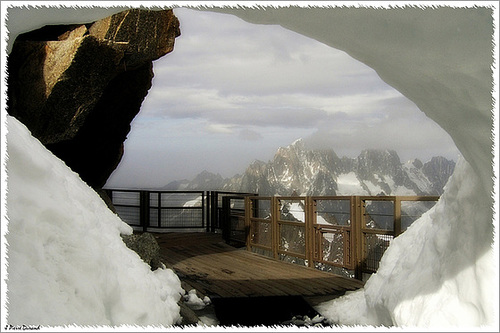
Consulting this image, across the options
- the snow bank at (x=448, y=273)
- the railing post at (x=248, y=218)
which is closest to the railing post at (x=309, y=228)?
the railing post at (x=248, y=218)

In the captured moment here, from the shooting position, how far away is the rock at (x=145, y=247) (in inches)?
175

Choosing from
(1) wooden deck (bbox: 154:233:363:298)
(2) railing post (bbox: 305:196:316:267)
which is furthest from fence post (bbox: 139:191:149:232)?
(2) railing post (bbox: 305:196:316:267)

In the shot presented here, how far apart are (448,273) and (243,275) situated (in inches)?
164

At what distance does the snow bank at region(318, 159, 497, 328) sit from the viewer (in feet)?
9.36

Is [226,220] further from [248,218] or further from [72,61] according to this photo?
→ [72,61]

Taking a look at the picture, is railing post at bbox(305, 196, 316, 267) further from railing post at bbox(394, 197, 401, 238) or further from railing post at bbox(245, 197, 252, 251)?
railing post at bbox(245, 197, 252, 251)

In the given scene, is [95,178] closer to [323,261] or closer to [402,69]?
[323,261]

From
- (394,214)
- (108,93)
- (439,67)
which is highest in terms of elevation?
(108,93)

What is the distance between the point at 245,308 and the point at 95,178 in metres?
7.53

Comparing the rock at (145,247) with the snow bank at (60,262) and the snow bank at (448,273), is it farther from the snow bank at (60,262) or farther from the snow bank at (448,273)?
the snow bank at (448,273)

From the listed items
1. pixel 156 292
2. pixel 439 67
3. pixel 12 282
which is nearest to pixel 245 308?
pixel 156 292

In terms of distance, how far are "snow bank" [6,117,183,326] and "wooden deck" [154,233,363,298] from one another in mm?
2280

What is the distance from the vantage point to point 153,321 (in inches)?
137

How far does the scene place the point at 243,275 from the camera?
22.7 feet
